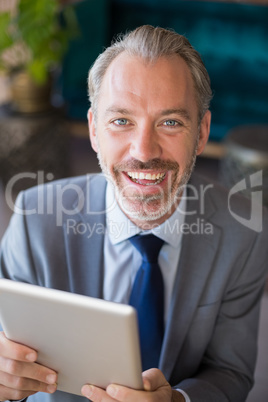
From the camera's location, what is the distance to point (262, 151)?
3.17 m

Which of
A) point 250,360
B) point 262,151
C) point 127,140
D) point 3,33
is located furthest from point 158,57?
point 3,33

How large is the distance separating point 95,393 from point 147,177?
0.50 metres

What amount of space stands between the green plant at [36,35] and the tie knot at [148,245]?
2352mm

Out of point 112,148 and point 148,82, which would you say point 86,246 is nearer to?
point 112,148

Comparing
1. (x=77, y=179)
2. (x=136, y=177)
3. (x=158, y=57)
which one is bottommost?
(x=77, y=179)

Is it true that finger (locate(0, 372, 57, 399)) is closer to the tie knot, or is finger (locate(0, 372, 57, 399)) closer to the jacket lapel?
the jacket lapel

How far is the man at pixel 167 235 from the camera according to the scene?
1.18 m

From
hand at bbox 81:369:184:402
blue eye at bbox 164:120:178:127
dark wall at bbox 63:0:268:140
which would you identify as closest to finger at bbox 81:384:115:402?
hand at bbox 81:369:184:402

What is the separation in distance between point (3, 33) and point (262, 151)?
1.84 meters

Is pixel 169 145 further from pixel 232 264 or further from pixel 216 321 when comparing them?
pixel 216 321

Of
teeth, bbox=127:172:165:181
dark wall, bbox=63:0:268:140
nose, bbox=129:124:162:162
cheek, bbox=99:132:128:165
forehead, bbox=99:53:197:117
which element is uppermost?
forehead, bbox=99:53:197:117

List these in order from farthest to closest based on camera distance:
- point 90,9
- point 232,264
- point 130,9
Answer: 1. point 130,9
2. point 90,9
3. point 232,264

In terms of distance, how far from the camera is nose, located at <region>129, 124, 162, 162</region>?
1.15m

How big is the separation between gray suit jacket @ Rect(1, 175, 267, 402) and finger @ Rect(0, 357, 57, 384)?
238 mm
